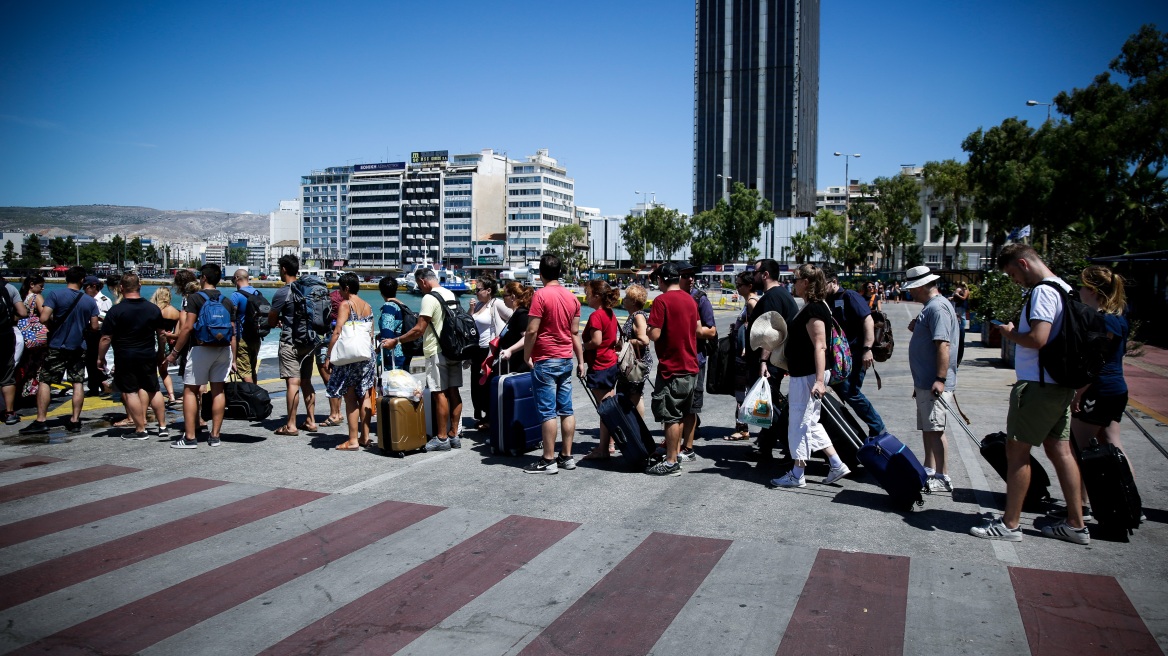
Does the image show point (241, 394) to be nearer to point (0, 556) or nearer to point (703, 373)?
point (0, 556)

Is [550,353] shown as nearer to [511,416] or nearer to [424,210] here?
[511,416]

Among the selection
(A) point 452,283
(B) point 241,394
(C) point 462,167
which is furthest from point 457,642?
(C) point 462,167

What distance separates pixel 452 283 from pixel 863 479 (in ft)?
367

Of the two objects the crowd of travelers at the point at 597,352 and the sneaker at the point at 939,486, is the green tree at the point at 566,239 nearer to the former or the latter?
the crowd of travelers at the point at 597,352

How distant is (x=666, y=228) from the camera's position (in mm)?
128750

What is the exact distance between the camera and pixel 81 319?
9.97 metres

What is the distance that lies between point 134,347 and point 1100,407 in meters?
9.07

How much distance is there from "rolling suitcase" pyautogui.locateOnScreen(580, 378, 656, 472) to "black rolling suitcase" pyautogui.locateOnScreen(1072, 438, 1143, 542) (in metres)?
3.48

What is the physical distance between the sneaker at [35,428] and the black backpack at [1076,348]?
9.98m

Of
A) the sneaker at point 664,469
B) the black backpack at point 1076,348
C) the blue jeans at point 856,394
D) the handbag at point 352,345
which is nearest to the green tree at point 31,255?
the handbag at point 352,345

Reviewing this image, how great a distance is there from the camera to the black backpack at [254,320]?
9688mm

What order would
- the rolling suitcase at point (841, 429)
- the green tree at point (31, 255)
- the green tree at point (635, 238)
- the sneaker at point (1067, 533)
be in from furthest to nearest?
the green tree at point (31, 255)
the green tree at point (635, 238)
the rolling suitcase at point (841, 429)
the sneaker at point (1067, 533)

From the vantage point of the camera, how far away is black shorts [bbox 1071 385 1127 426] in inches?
224

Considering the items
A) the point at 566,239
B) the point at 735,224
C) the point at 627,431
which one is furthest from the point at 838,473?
the point at 566,239
